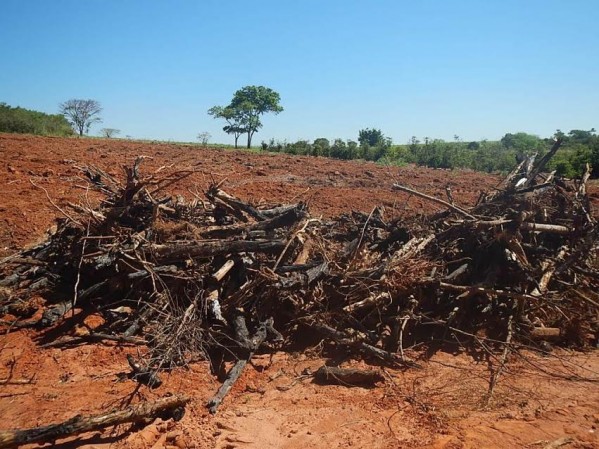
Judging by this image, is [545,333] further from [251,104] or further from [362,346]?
[251,104]

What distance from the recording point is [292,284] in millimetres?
4738

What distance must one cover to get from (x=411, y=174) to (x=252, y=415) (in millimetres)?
18461

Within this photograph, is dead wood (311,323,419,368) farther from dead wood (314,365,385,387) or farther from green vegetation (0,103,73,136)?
green vegetation (0,103,73,136)

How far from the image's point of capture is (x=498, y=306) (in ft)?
16.7

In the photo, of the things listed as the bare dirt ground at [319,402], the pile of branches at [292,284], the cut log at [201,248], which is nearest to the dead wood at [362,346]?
the pile of branches at [292,284]

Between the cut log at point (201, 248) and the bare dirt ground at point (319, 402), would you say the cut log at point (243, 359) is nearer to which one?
the bare dirt ground at point (319, 402)

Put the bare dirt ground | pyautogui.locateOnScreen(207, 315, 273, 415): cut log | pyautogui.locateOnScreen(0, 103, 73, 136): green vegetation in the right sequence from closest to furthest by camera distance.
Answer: the bare dirt ground → pyautogui.locateOnScreen(207, 315, 273, 415): cut log → pyautogui.locateOnScreen(0, 103, 73, 136): green vegetation

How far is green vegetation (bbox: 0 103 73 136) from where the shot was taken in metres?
30.9

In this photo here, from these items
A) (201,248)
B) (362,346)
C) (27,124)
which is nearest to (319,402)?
(362,346)

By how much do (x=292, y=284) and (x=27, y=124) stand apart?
119 feet

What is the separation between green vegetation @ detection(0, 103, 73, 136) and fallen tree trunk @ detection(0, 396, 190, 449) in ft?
115

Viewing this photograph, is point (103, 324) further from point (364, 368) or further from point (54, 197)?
point (54, 197)

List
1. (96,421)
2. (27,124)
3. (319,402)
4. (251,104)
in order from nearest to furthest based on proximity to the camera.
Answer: (96,421) < (319,402) < (27,124) < (251,104)

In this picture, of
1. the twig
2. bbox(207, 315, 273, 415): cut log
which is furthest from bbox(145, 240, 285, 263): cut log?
the twig
